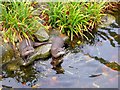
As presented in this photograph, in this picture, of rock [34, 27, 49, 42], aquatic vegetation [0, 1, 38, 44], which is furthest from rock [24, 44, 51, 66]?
aquatic vegetation [0, 1, 38, 44]

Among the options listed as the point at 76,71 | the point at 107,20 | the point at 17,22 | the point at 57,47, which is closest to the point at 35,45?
the point at 57,47

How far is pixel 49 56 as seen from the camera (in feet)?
20.1

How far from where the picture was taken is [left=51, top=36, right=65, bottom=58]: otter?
5982 mm

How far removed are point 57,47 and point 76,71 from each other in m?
0.64

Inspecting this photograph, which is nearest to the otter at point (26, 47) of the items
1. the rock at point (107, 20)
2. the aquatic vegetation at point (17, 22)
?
the aquatic vegetation at point (17, 22)

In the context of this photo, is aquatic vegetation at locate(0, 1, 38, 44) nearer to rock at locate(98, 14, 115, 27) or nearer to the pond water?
the pond water

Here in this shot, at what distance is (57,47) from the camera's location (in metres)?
6.09

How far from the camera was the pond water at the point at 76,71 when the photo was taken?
217 inches

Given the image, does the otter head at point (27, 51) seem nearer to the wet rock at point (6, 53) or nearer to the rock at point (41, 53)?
the rock at point (41, 53)

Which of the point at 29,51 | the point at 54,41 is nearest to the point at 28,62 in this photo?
the point at 29,51

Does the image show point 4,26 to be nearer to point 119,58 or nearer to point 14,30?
point 14,30

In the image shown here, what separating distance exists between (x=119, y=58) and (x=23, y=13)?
2.08m

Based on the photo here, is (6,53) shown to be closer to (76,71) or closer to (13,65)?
(13,65)

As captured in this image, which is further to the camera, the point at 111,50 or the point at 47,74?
the point at 111,50
